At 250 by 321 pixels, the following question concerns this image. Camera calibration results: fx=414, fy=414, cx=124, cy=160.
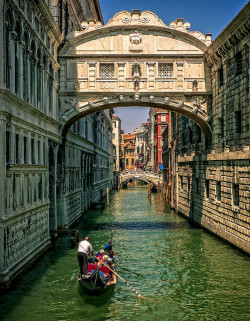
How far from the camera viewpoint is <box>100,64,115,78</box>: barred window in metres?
20.5

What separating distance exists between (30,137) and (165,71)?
8.75 meters

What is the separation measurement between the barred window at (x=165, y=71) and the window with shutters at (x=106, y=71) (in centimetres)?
233

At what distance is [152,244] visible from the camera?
1864 centimetres

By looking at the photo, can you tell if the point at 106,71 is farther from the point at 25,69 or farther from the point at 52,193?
the point at 25,69

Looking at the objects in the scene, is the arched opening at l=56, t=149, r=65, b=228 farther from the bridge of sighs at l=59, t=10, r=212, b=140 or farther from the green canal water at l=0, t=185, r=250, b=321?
the bridge of sighs at l=59, t=10, r=212, b=140

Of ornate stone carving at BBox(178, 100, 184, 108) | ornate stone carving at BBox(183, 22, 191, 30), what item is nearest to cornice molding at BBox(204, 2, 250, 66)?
ornate stone carving at BBox(183, 22, 191, 30)

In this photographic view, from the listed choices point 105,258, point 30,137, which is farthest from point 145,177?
point 105,258

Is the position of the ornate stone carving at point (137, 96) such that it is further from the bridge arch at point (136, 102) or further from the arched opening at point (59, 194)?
the arched opening at point (59, 194)

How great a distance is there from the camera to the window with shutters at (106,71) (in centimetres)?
2053

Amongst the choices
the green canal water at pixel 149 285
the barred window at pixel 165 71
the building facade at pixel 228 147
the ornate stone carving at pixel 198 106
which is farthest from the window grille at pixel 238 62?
the green canal water at pixel 149 285

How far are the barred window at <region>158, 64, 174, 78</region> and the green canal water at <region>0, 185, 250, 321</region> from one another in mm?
8010

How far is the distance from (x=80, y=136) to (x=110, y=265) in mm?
15229

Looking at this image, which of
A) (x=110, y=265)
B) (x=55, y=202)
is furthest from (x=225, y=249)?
(x=55, y=202)

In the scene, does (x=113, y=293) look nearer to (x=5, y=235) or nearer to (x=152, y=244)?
(x=5, y=235)
